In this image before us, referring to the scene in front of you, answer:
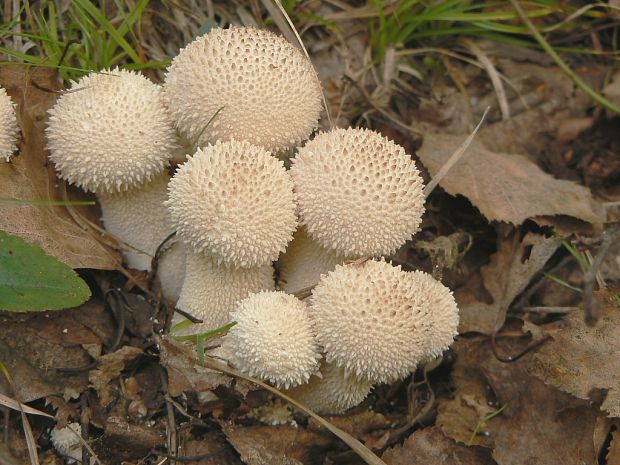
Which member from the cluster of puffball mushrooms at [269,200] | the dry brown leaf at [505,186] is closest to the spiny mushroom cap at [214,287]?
the cluster of puffball mushrooms at [269,200]

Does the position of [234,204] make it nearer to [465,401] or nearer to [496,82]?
[465,401]

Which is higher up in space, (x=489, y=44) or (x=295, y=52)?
(x=295, y=52)

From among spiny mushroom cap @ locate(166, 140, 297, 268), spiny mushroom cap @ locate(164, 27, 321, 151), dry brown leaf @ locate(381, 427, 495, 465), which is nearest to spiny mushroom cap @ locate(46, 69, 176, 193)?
spiny mushroom cap @ locate(164, 27, 321, 151)

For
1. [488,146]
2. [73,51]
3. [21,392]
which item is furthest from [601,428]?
[73,51]

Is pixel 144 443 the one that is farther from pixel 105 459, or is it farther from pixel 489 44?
pixel 489 44

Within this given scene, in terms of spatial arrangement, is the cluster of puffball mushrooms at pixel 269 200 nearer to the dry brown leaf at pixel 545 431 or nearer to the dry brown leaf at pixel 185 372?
the dry brown leaf at pixel 185 372

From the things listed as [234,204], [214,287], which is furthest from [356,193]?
[214,287]
